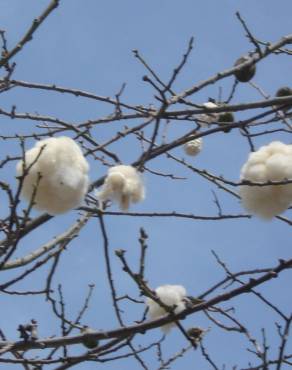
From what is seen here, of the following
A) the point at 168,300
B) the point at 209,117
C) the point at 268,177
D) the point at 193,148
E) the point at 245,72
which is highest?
the point at 193,148

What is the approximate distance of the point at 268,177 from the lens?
2.47 meters

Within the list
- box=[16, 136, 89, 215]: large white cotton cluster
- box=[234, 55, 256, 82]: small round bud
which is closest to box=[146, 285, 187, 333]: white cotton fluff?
box=[16, 136, 89, 215]: large white cotton cluster

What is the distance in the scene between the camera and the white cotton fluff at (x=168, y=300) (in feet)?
8.68

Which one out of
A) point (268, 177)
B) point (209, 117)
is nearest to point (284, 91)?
point (209, 117)

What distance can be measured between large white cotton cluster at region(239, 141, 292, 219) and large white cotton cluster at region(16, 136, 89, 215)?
22.6 inches

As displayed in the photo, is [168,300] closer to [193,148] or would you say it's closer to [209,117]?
[209,117]

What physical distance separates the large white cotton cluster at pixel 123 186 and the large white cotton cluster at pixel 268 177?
1.25 ft

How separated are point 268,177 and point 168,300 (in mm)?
600

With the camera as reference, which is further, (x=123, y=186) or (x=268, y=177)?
(x=268, y=177)

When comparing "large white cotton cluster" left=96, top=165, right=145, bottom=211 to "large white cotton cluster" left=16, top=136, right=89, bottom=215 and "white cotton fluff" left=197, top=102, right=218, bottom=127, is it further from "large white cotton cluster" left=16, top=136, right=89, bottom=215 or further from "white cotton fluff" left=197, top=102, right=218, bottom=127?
"white cotton fluff" left=197, top=102, right=218, bottom=127

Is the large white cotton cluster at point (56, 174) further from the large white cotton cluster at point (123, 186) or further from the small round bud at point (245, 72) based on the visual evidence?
the small round bud at point (245, 72)

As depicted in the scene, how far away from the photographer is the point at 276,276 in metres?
2.37

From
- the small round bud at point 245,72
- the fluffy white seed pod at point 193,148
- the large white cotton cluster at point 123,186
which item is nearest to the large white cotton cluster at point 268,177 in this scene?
the large white cotton cluster at point 123,186

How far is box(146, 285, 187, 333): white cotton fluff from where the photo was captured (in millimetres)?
Answer: 2646
